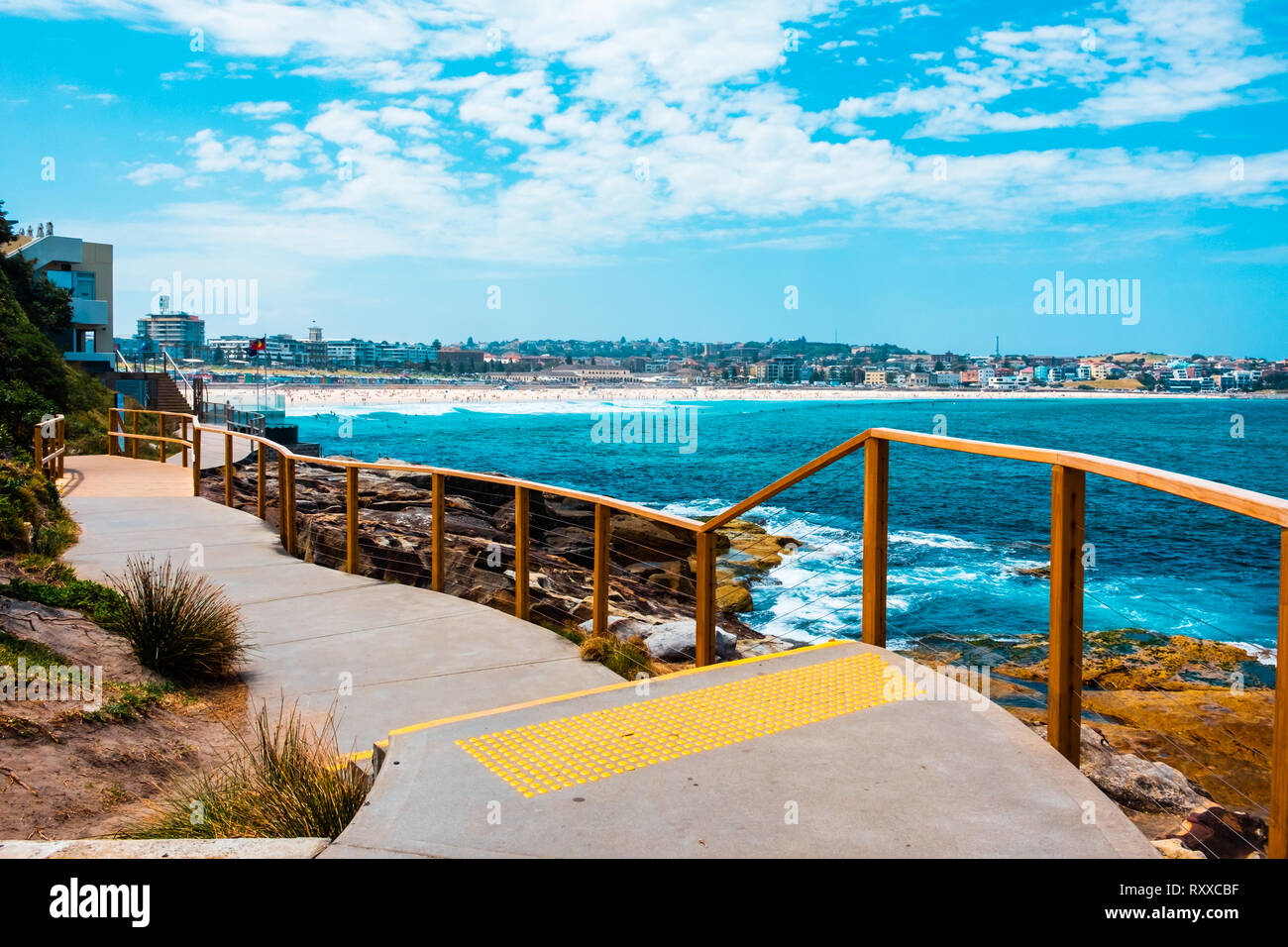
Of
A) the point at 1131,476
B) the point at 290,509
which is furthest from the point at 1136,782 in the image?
the point at 290,509

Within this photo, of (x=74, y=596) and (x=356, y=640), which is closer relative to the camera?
(x=74, y=596)

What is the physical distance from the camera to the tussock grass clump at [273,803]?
357 cm

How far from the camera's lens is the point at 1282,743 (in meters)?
2.59

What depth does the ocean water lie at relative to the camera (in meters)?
19.6

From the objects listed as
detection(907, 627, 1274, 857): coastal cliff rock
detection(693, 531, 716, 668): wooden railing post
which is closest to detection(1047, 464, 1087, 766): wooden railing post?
detection(907, 627, 1274, 857): coastal cliff rock

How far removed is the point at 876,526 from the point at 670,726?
151cm

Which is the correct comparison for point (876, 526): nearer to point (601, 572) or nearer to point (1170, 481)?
point (1170, 481)

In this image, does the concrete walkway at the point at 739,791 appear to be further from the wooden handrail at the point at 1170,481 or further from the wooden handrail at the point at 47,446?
the wooden handrail at the point at 47,446

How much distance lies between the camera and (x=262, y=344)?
4716 cm

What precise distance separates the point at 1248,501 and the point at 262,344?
4898cm

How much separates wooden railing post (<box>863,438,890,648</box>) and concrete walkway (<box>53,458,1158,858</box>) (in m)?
0.28

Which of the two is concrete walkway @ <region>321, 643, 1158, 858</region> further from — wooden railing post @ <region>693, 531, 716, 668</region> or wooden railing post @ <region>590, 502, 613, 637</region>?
wooden railing post @ <region>590, 502, 613, 637</region>

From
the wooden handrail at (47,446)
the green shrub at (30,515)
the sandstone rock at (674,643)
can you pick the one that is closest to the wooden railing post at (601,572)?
the sandstone rock at (674,643)
